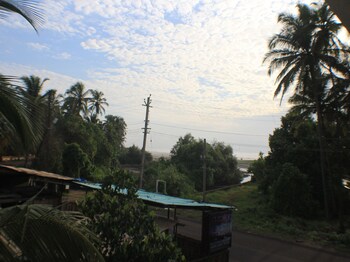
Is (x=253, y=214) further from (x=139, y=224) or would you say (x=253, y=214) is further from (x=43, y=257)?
(x=43, y=257)

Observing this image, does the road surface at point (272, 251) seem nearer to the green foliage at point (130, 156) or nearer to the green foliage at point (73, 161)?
the green foliage at point (73, 161)

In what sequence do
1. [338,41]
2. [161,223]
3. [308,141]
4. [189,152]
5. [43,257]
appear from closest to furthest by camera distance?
[43,257] < [161,223] < [338,41] < [308,141] < [189,152]

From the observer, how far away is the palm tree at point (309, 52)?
2223 centimetres

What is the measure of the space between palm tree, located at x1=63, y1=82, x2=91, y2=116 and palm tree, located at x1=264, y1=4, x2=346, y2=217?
28.0 metres

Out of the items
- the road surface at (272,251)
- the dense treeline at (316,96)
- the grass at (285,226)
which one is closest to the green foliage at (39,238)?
the grass at (285,226)

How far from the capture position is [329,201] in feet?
83.1

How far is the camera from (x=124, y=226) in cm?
470

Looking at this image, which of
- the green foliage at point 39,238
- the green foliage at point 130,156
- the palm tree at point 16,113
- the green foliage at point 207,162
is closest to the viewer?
the green foliage at point 39,238

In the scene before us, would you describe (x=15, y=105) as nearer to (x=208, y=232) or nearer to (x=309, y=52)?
(x=208, y=232)

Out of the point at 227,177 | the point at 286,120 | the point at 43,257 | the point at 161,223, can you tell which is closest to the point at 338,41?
the point at 286,120

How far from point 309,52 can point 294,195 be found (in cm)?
1079

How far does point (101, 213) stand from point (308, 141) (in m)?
26.9

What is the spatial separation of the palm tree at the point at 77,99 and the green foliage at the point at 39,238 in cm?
4162

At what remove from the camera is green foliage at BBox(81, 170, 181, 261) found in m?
4.49
